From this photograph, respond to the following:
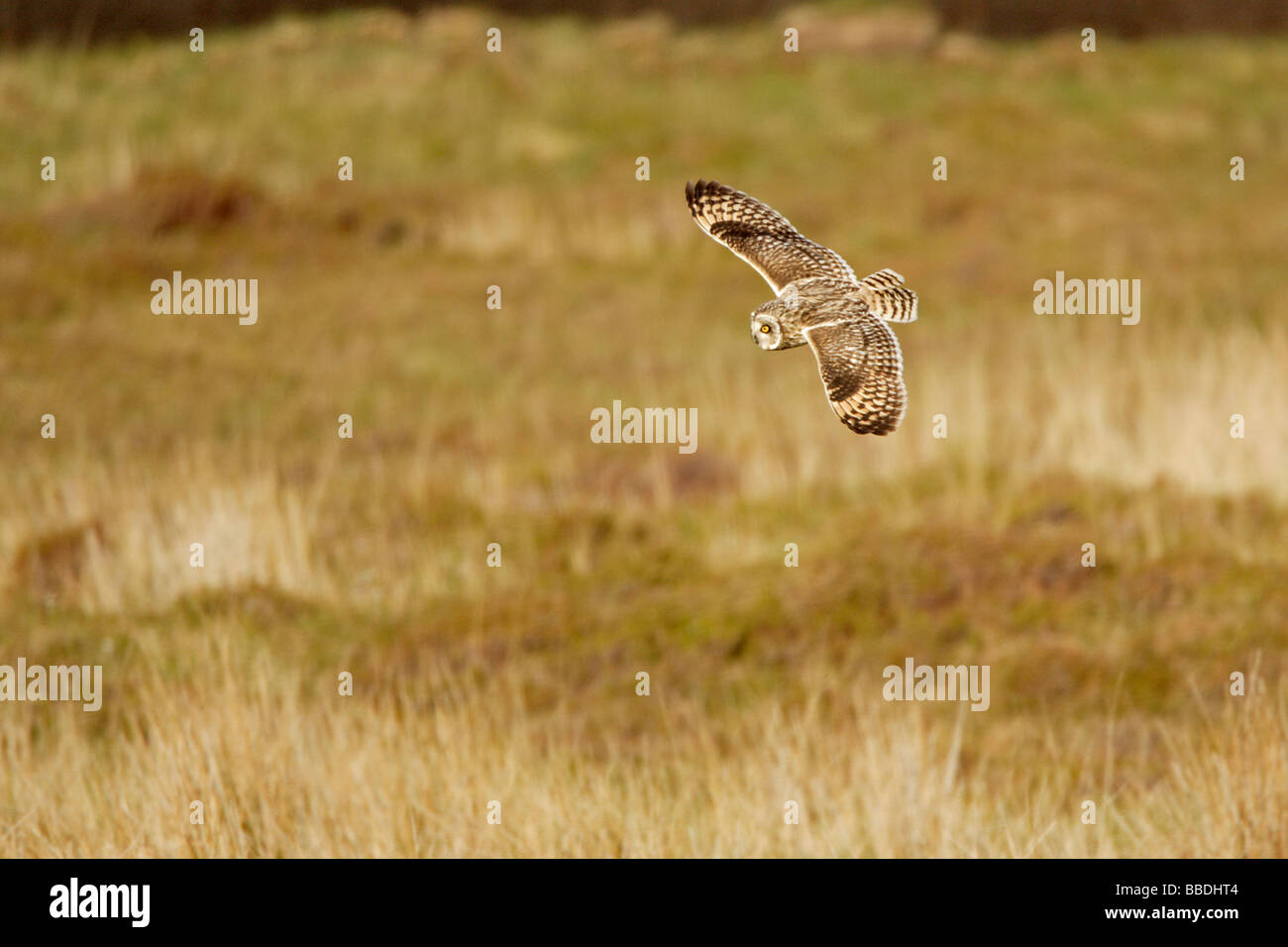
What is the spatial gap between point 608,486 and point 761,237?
10297mm

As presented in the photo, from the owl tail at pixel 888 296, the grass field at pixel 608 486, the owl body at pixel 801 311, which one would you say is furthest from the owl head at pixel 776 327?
the grass field at pixel 608 486

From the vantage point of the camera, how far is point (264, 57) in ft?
101

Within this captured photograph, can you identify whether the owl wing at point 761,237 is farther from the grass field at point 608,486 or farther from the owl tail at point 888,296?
the grass field at point 608,486

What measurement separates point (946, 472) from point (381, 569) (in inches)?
173

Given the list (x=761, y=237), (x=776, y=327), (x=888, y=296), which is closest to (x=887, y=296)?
(x=888, y=296)

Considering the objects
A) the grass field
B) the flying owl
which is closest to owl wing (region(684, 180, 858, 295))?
the flying owl

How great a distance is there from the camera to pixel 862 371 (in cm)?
283

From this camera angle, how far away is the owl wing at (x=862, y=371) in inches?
106

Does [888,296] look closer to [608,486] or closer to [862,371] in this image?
[862,371]

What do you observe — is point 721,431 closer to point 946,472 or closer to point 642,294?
point 946,472

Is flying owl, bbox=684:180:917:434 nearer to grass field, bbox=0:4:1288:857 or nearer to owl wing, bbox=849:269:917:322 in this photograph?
owl wing, bbox=849:269:917:322

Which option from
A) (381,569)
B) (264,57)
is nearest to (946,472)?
(381,569)

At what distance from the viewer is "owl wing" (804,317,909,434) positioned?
8.86 feet

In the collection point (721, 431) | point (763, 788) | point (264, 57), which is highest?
point (264, 57)
